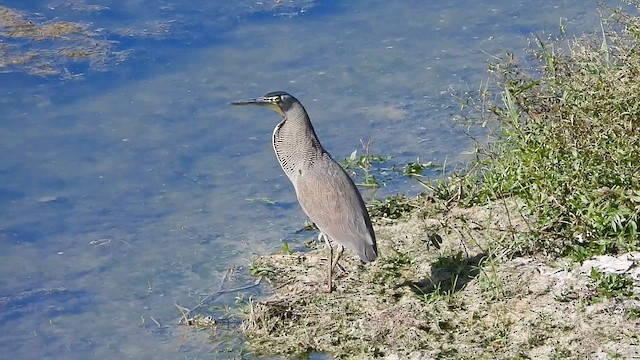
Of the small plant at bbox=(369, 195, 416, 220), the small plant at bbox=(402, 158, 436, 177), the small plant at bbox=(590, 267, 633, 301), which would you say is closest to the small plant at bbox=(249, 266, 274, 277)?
the small plant at bbox=(369, 195, 416, 220)

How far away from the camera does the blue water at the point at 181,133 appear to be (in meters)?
6.27

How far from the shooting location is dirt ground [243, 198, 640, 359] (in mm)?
5094

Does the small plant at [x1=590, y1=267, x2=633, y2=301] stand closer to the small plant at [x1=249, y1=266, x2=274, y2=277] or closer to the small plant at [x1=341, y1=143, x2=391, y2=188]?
the small plant at [x1=249, y1=266, x2=274, y2=277]

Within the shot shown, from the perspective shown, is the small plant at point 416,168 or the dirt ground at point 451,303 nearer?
the dirt ground at point 451,303

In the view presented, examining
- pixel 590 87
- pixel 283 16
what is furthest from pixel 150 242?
pixel 283 16

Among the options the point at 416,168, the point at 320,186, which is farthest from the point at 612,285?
the point at 416,168

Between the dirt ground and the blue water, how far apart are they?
46 cm

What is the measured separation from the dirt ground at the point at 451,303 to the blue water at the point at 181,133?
1.52 ft

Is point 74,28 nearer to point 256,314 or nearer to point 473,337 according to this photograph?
point 256,314

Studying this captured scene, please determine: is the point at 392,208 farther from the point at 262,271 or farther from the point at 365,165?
the point at 262,271

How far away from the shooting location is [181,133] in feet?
26.5

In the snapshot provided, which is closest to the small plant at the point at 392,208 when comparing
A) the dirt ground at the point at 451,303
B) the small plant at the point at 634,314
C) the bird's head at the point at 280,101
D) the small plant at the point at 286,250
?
the dirt ground at the point at 451,303

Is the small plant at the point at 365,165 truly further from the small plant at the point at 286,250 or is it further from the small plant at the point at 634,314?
the small plant at the point at 634,314

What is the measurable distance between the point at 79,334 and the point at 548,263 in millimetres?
2493
